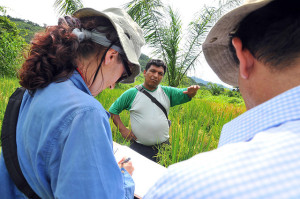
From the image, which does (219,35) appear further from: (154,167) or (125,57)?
(154,167)

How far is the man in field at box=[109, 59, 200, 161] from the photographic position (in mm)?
2297

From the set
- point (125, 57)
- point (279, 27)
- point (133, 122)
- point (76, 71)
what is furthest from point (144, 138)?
point (279, 27)

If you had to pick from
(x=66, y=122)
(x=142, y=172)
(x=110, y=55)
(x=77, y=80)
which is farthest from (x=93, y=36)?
(x=142, y=172)

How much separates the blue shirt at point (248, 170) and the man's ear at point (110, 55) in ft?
2.28

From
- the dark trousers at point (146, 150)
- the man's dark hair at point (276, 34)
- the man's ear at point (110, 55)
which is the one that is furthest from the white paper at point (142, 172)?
the dark trousers at point (146, 150)

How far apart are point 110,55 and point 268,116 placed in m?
0.74

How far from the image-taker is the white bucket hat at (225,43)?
591 millimetres

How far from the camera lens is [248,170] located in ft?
0.92

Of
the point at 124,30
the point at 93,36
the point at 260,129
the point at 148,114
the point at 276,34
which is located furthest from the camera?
the point at 148,114

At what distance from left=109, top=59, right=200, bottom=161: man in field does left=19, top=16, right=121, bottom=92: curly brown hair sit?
153cm

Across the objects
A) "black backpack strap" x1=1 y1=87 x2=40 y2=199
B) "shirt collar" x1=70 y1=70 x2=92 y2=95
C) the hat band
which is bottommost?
"black backpack strap" x1=1 y1=87 x2=40 y2=199

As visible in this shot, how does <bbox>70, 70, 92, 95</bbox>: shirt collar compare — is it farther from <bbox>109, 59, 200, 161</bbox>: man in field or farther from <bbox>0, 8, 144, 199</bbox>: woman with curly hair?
<bbox>109, 59, 200, 161</bbox>: man in field

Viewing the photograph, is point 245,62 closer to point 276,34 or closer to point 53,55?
point 276,34

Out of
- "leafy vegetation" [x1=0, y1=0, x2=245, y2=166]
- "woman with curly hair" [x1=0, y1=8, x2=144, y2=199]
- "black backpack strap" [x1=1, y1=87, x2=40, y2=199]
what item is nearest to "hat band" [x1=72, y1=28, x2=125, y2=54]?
"woman with curly hair" [x1=0, y1=8, x2=144, y2=199]
